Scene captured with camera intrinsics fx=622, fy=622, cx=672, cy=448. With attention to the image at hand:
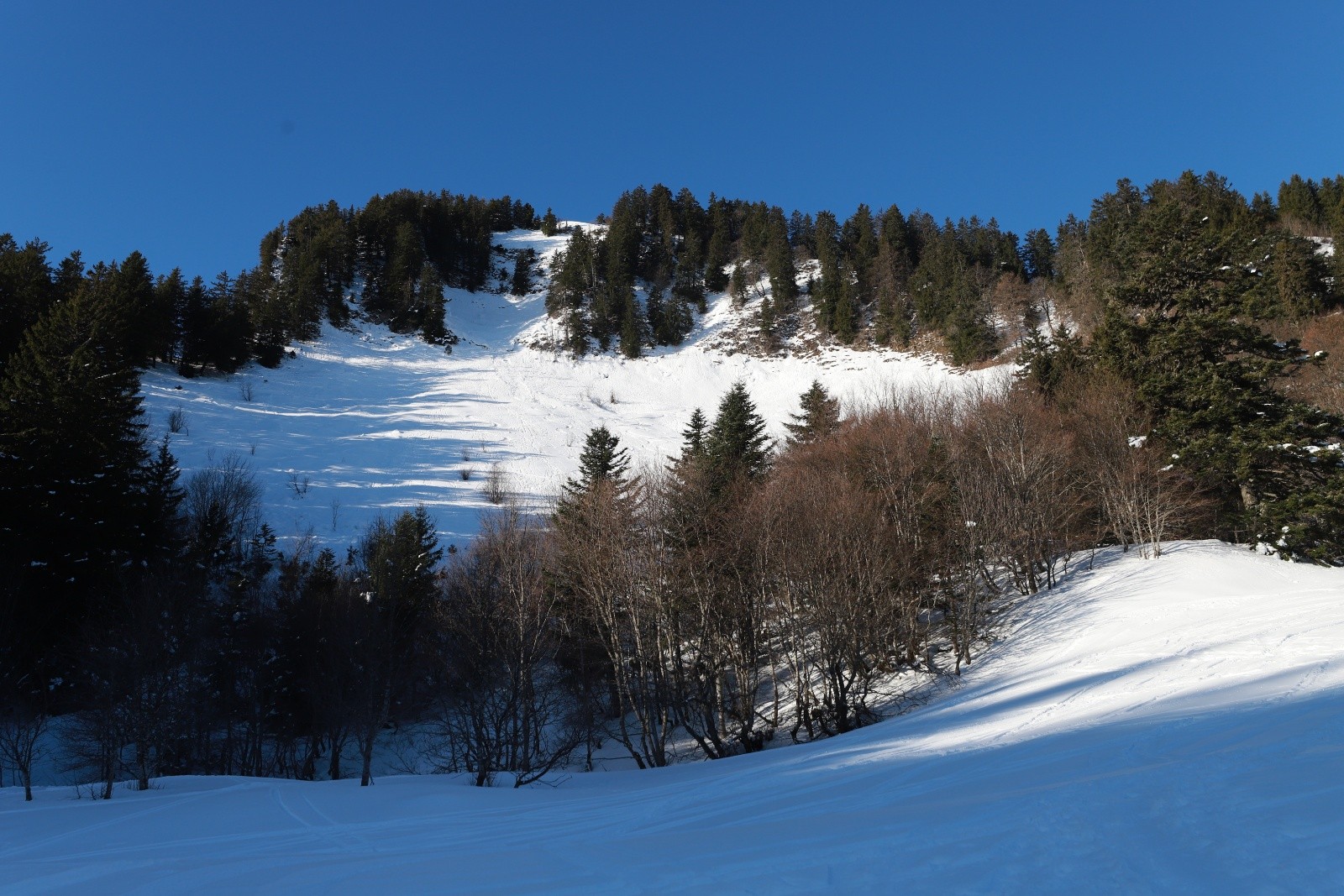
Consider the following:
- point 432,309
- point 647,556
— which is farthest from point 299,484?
point 432,309

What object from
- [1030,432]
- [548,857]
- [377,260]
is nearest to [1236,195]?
[1030,432]

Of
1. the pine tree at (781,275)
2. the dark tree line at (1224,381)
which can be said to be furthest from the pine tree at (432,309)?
the dark tree line at (1224,381)

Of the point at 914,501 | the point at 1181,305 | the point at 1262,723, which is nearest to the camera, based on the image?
the point at 1262,723

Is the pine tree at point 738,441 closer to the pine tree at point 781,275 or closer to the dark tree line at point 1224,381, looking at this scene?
the dark tree line at point 1224,381

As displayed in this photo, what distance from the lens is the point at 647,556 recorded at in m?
21.4

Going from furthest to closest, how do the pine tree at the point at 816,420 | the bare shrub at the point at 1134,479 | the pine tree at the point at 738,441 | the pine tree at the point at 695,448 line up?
the pine tree at the point at 816,420
the pine tree at the point at 738,441
the pine tree at the point at 695,448
the bare shrub at the point at 1134,479

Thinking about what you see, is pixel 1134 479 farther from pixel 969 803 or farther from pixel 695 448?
pixel 969 803

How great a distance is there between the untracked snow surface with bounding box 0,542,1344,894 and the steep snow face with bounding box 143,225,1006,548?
26984mm

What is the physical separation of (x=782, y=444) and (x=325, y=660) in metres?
31.8

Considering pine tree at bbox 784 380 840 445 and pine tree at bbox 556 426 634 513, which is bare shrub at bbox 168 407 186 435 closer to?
pine tree at bbox 556 426 634 513

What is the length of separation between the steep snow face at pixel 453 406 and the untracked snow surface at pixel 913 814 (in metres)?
27.0

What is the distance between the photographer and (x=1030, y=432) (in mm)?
25750

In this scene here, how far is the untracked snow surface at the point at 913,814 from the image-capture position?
4566mm

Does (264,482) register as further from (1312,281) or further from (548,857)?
(1312,281)
